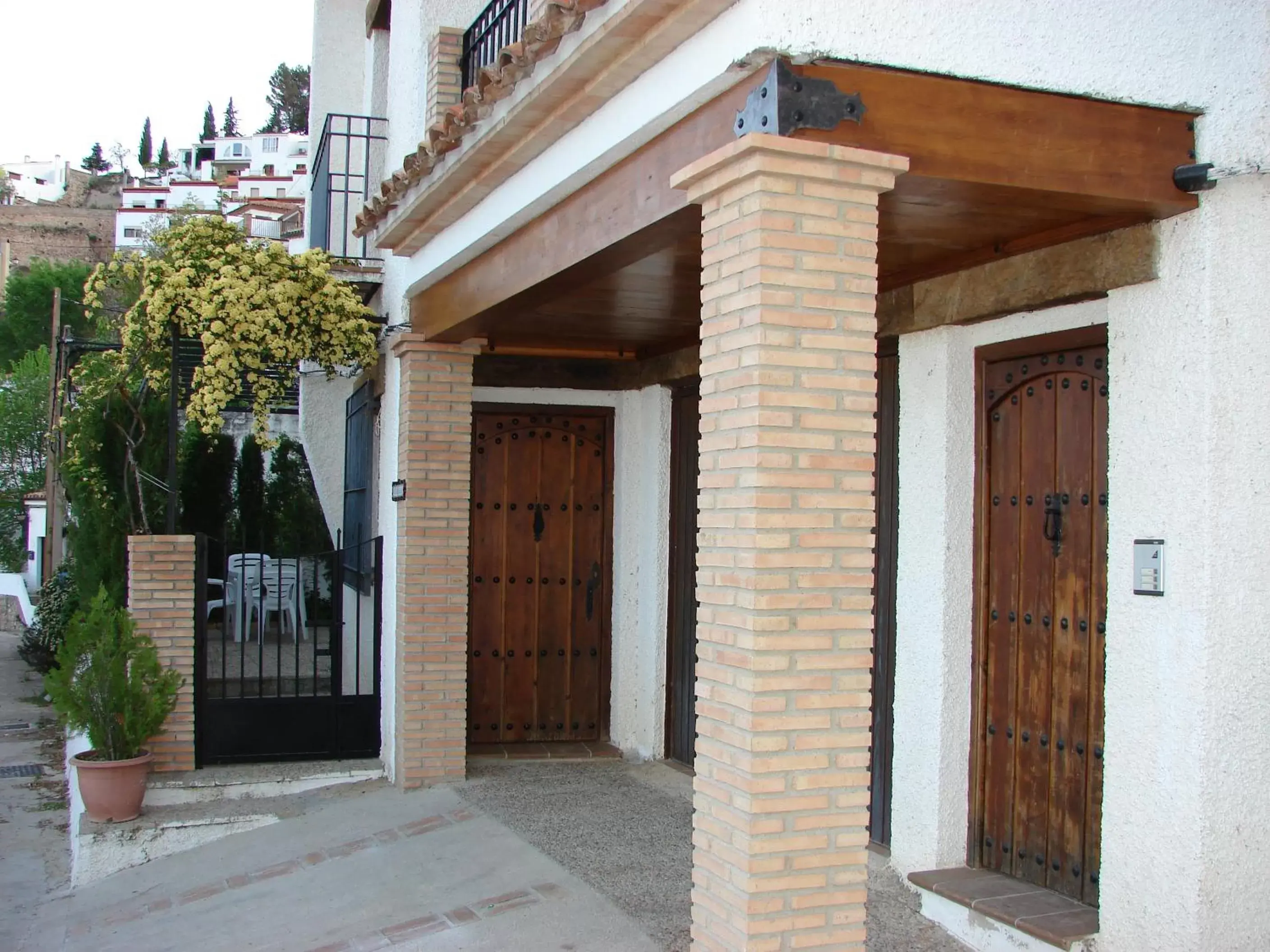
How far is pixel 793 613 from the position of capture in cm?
356

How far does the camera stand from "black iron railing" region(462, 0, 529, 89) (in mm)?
6922

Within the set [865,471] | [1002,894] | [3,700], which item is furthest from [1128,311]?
[3,700]

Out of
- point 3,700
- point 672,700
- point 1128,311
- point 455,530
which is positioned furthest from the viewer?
point 3,700

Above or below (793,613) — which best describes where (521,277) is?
above

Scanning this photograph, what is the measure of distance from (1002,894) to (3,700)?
40.3 feet

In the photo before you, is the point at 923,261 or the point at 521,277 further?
the point at 521,277

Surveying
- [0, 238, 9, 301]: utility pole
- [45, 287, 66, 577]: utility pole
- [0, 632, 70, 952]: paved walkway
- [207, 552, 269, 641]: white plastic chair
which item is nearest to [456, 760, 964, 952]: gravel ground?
[0, 632, 70, 952]: paved walkway

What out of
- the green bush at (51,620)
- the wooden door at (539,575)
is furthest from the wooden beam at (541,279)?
the green bush at (51,620)

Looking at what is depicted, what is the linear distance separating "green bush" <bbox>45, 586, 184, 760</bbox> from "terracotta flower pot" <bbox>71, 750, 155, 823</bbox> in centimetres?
12

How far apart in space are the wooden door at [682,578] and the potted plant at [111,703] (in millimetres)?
3238

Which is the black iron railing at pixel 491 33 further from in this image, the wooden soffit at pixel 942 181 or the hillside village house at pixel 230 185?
the hillside village house at pixel 230 185

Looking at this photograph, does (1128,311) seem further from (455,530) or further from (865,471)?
(455,530)

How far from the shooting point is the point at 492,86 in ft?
17.6

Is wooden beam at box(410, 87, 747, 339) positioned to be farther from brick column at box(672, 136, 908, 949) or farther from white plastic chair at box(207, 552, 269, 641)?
white plastic chair at box(207, 552, 269, 641)
